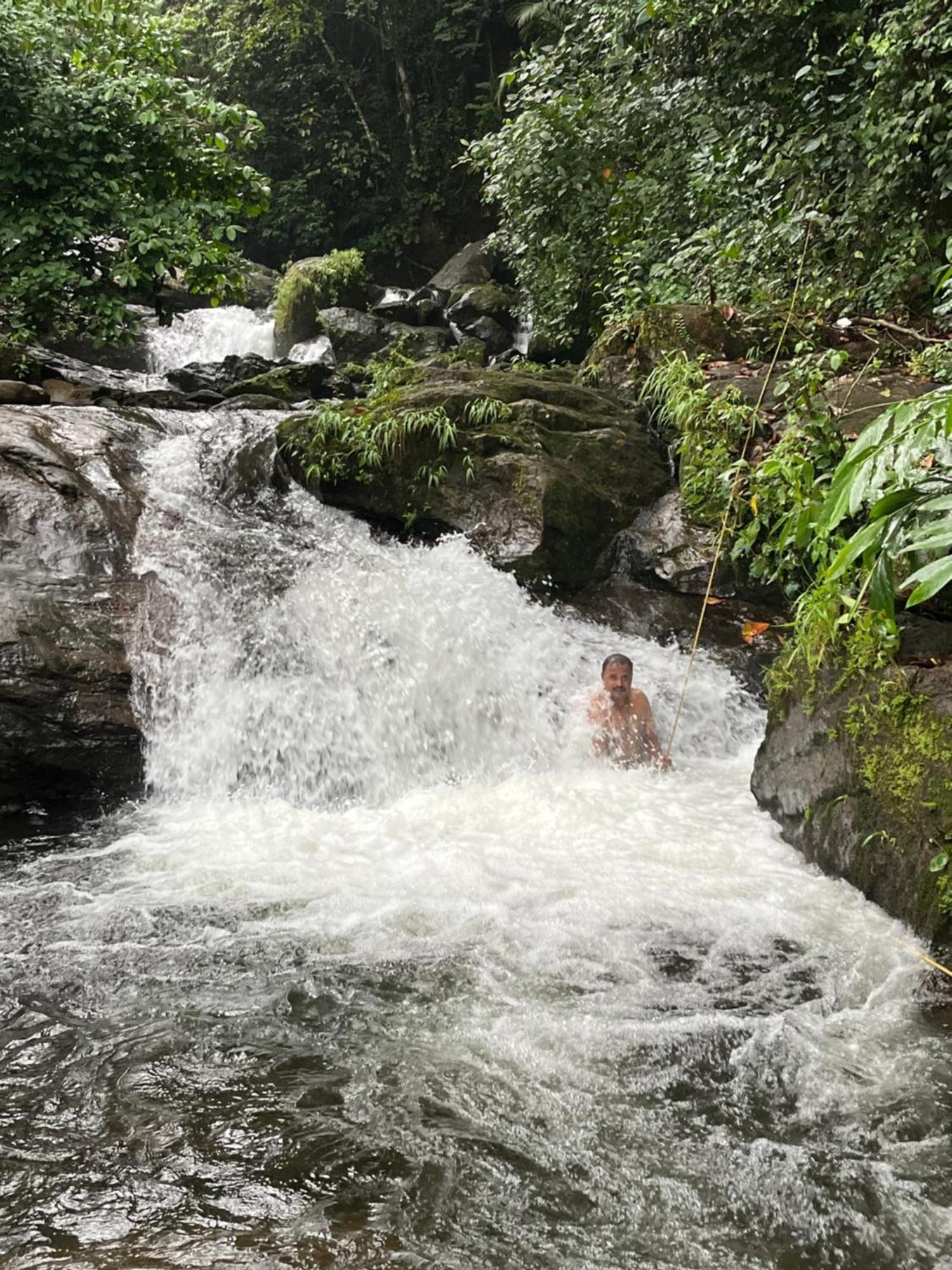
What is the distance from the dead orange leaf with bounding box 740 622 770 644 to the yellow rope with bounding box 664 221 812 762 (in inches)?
12.4

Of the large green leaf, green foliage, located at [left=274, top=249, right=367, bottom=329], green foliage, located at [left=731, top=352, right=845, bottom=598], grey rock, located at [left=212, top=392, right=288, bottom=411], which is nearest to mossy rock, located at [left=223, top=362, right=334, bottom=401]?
grey rock, located at [left=212, top=392, right=288, bottom=411]

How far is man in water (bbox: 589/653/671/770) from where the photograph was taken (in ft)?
20.1

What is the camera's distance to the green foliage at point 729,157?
7.67m

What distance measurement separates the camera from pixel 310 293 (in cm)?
1694

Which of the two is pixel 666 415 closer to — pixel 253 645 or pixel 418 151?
pixel 253 645

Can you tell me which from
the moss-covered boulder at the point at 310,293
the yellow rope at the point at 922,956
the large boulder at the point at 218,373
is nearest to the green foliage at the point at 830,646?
the yellow rope at the point at 922,956

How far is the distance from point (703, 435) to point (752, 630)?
1.77 meters

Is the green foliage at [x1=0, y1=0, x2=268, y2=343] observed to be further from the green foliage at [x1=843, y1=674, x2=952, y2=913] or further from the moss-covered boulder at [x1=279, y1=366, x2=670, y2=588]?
the green foliage at [x1=843, y1=674, x2=952, y2=913]

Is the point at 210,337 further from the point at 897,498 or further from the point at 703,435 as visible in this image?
the point at 897,498

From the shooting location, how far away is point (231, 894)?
424 centimetres

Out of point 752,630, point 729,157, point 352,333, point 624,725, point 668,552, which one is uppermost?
point 729,157

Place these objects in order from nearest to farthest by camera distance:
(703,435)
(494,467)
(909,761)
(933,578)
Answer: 1. (933,578)
2. (909,761)
3. (703,435)
4. (494,467)

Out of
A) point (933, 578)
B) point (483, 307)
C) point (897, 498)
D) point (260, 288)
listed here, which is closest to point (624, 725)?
point (897, 498)

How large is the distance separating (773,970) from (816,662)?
184 centimetres
